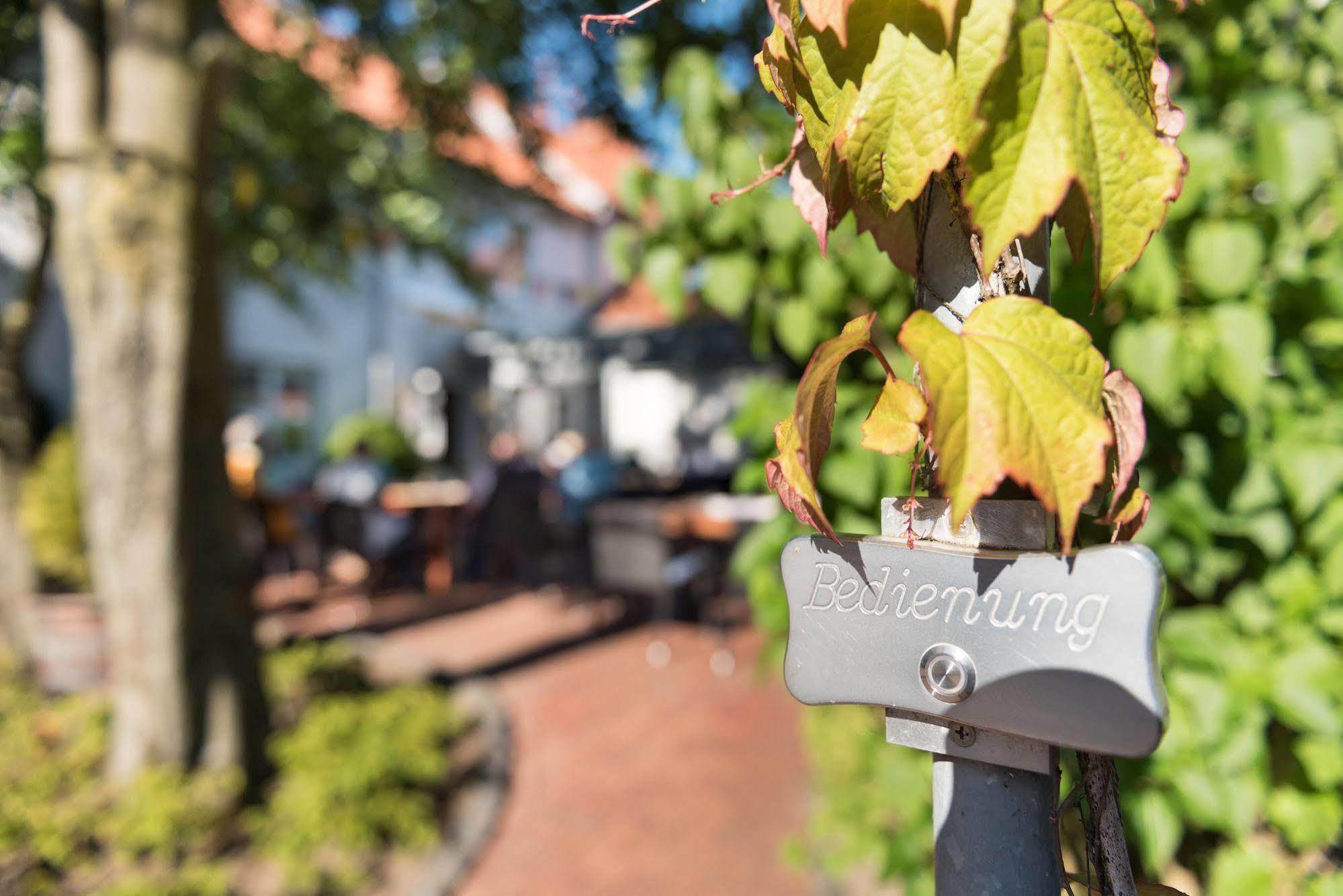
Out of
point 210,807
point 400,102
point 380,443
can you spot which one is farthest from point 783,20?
Result: point 380,443

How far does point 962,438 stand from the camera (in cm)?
48

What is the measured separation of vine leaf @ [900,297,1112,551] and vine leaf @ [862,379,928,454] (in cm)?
4

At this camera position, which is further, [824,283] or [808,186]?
[824,283]

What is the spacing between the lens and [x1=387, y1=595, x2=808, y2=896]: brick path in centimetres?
294

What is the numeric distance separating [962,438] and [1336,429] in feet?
5.09

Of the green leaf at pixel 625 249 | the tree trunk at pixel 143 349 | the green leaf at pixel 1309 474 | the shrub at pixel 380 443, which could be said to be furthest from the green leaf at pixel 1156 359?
the shrub at pixel 380 443

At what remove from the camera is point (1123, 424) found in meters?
0.54

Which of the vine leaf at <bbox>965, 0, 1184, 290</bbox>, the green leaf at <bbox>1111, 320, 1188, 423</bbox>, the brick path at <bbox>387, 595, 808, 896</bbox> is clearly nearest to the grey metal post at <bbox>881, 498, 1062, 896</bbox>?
the vine leaf at <bbox>965, 0, 1184, 290</bbox>

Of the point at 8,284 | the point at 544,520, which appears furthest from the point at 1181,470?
the point at 8,284

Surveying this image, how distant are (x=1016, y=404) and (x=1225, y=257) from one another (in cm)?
130

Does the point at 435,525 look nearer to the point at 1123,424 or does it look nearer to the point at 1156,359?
the point at 1156,359

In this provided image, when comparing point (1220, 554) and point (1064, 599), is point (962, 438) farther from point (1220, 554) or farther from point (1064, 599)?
point (1220, 554)

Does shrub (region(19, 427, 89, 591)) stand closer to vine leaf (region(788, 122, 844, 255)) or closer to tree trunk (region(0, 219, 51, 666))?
tree trunk (region(0, 219, 51, 666))

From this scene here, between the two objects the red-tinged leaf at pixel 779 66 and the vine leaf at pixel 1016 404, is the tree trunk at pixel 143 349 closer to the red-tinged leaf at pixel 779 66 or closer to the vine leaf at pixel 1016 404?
the red-tinged leaf at pixel 779 66
